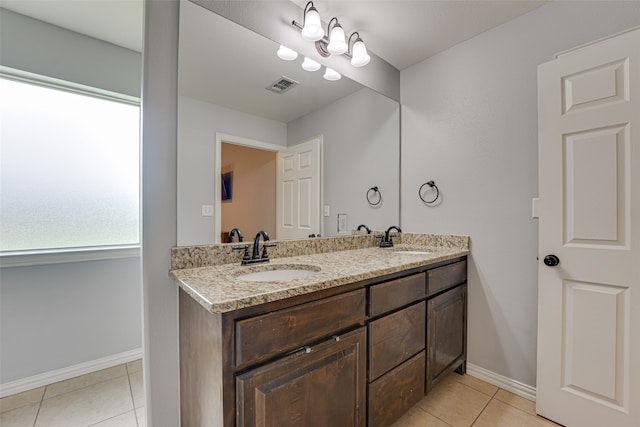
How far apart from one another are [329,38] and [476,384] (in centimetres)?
247

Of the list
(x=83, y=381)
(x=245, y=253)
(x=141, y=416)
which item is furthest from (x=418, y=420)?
(x=83, y=381)

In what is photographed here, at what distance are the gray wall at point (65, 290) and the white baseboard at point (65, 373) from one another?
3 cm

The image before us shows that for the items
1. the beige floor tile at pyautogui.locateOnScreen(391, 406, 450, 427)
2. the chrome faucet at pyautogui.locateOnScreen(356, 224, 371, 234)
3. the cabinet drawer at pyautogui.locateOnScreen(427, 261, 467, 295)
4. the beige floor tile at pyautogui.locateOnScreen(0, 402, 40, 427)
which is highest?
the chrome faucet at pyautogui.locateOnScreen(356, 224, 371, 234)

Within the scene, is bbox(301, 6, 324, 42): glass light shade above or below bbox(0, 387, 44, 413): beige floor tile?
above

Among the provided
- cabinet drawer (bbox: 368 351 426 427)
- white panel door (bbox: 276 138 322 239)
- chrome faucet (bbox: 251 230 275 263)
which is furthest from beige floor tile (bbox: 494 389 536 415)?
chrome faucet (bbox: 251 230 275 263)

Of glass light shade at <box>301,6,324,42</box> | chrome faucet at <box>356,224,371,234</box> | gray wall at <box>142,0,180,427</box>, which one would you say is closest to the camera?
gray wall at <box>142,0,180,427</box>

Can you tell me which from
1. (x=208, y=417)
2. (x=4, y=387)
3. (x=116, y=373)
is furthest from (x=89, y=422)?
(x=208, y=417)

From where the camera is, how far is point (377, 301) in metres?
1.23

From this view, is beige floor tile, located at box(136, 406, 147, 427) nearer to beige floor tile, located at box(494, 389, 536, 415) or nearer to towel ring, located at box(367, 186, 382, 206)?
towel ring, located at box(367, 186, 382, 206)

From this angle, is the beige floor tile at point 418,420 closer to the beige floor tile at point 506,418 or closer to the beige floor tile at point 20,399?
the beige floor tile at point 506,418

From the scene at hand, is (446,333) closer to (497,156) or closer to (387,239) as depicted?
(387,239)

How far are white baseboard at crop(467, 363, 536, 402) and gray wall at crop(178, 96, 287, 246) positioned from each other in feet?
6.53

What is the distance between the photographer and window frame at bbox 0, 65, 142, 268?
1652mm

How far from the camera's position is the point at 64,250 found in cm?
183
